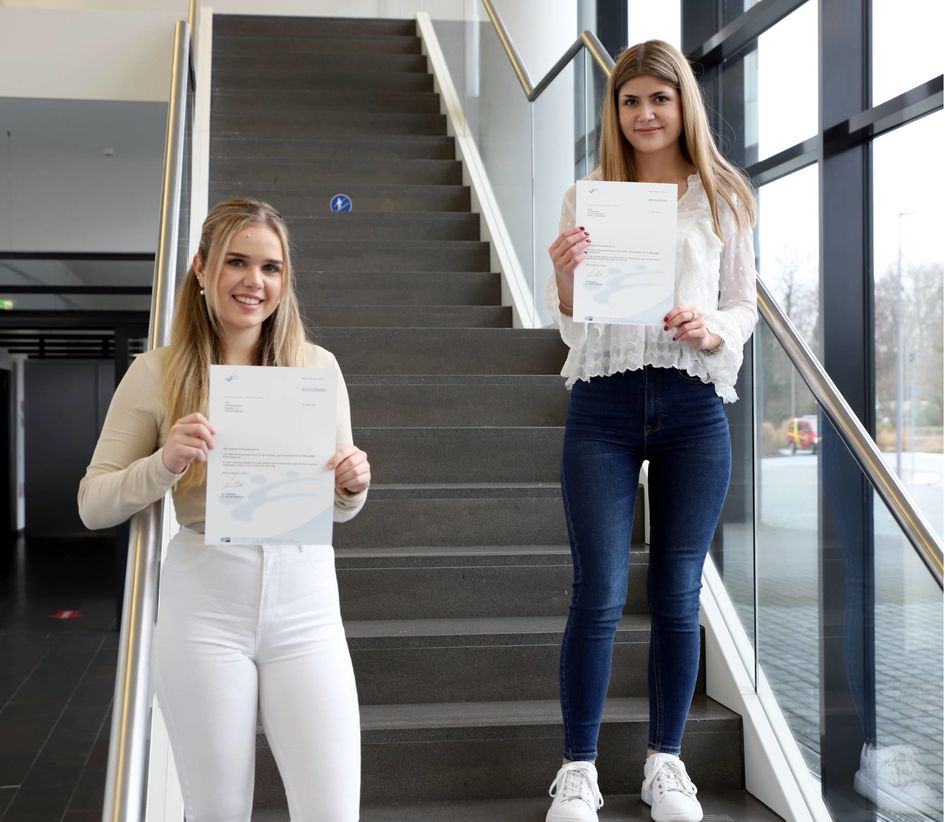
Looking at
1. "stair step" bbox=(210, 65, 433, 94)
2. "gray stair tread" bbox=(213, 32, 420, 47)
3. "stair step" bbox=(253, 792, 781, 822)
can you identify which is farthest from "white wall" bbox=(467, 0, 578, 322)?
"stair step" bbox=(253, 792, 781, 822)

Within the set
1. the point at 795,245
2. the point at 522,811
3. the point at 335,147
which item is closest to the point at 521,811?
the point at 522,811

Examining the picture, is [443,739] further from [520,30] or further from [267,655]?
[520,30]

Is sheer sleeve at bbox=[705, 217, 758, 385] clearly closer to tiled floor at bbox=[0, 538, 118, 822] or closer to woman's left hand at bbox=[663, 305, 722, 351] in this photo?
woman's left hand at bbox=[663, 305, 722, 351]

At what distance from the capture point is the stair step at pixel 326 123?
604 cm

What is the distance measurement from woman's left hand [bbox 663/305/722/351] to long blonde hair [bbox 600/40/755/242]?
0.21 meters

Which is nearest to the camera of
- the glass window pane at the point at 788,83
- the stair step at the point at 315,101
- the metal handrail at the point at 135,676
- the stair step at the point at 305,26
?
the metal handrail at the point at 135,676

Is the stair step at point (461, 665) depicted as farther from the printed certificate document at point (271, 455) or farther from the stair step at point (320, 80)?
the stair step at point (320, 80)

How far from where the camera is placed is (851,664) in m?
2.26

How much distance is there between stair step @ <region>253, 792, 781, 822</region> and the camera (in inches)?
92.6

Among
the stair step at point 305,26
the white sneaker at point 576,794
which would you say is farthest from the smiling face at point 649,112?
the stair step at point 305,26

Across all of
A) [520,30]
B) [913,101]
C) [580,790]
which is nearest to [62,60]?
[520,30]

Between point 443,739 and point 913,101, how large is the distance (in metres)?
2.23

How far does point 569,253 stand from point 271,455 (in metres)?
0.74

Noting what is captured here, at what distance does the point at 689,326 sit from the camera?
203 centimetres
